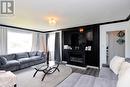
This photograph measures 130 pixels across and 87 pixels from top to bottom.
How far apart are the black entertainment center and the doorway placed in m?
1.03

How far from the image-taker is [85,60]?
510 cm

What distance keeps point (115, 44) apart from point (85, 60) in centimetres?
229

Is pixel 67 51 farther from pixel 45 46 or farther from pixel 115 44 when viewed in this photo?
pixel 115 44

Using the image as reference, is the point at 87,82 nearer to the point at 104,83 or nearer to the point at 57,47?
the point at 104,83

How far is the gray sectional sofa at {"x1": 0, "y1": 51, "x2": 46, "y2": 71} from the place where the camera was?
3893 mm

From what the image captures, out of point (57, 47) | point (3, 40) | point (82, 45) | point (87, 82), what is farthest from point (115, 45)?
point (3, 40)

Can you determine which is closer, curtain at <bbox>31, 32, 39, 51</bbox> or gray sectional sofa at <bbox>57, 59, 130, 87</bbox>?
gray sectional sofa at <bbox>57, 59, 130, 87</bbox>

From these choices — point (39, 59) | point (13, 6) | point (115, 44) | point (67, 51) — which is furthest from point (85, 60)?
point (13, 6)

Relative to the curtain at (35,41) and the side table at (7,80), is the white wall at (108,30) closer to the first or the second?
the side table at (7,80)

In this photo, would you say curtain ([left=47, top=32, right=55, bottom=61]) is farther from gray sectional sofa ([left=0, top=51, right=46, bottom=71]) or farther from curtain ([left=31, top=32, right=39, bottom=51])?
gray sectional sofa ([left=0, top=51, right=46, bottom=71])

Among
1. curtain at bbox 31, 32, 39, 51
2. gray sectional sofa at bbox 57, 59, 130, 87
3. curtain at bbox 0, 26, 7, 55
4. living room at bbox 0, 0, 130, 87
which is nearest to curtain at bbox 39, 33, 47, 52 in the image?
living room at bbox 0, 0, 130, 87

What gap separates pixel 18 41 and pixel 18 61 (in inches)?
71.5

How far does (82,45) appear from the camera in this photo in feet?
17.8

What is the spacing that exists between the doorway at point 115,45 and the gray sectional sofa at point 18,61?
4196 mm
